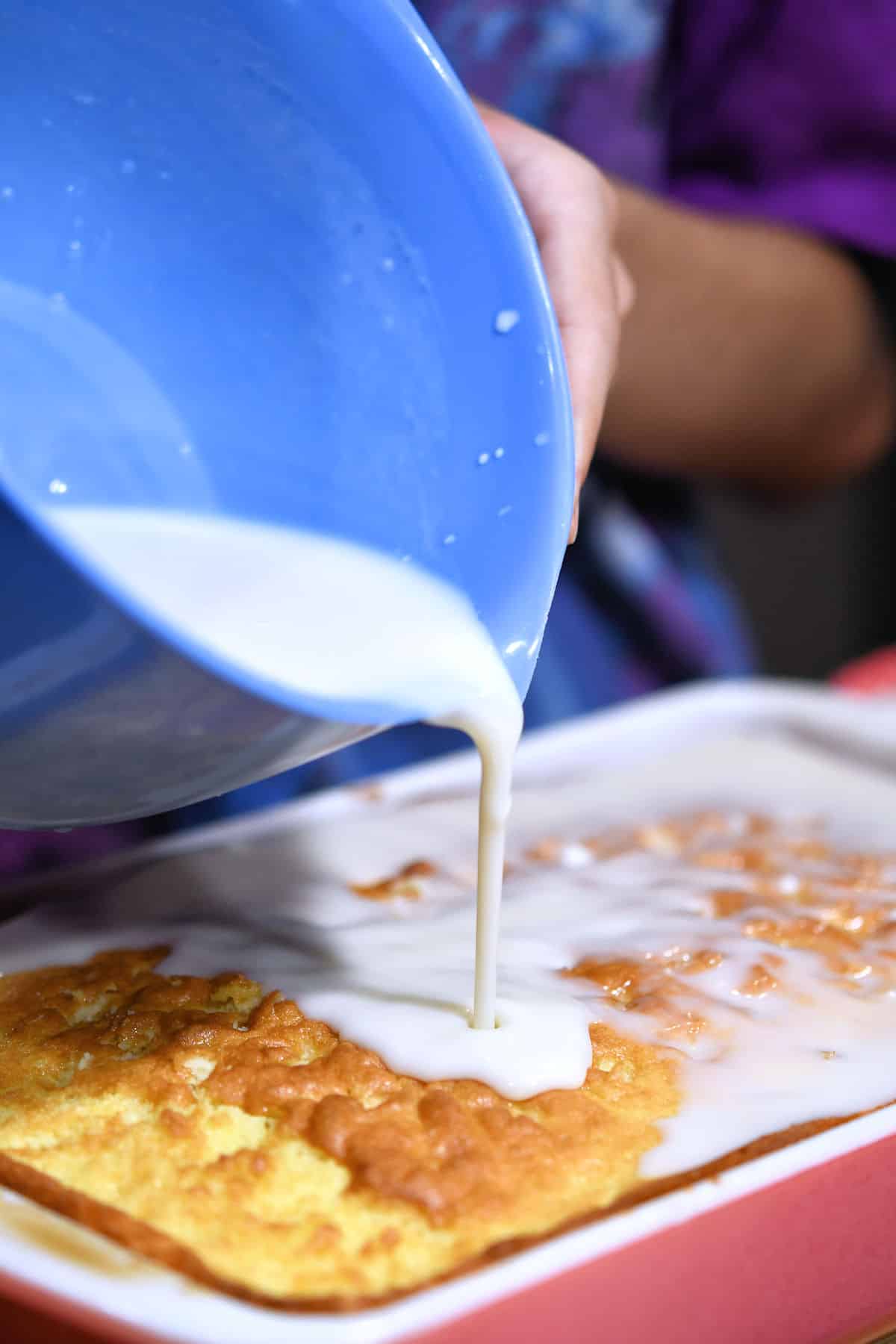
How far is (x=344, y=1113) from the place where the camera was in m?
0.60

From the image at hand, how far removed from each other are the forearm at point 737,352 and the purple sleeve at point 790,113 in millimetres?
41

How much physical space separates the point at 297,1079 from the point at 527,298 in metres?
0.33

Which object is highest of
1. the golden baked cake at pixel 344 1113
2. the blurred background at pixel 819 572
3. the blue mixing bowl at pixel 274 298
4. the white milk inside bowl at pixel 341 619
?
the blue mixing bowl at pixel 274 298

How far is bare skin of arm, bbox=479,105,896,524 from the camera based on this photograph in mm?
1173

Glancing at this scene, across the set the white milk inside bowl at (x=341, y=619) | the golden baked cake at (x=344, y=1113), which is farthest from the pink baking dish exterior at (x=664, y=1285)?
the white milk inside bowl at (x=341, y=619)

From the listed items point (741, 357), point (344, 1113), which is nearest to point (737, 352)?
point (741, 357)

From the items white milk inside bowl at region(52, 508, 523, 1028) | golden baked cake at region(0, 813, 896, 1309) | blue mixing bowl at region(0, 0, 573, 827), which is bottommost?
golden baked cake at region(0, 813, 896, 1309)

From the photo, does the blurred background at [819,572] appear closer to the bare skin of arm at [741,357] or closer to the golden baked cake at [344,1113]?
the bare skin of arm at [741,357]

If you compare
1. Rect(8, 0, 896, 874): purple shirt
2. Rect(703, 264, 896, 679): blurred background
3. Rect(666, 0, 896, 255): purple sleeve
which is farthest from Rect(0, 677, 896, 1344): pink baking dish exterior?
Rect(703, 264, 896, 679): blurred background

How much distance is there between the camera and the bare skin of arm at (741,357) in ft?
3.85

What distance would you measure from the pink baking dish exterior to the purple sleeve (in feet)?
2.88

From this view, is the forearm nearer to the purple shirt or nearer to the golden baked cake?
the purple shirt

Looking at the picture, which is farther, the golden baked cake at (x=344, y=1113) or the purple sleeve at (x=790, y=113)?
the purple sleeve at (x=790, y=113)

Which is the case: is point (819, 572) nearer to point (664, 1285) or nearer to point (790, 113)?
point (790, 113)
